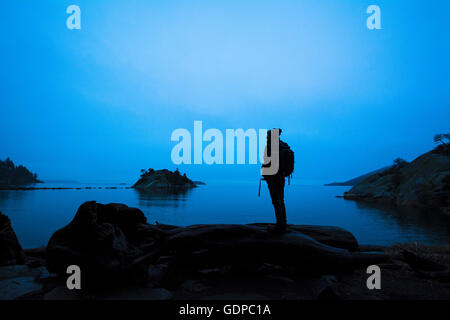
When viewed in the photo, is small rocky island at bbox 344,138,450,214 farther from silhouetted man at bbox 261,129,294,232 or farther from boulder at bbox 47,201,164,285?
boulder at bbox 47,201,164,285

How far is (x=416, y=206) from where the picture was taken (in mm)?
55781

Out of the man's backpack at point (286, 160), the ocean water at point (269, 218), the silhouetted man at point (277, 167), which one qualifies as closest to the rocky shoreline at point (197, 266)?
the silhouetted man at point (277, 167)

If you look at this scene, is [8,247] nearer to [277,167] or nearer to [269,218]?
[277,167]

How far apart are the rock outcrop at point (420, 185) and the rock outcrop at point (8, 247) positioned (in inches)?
2419

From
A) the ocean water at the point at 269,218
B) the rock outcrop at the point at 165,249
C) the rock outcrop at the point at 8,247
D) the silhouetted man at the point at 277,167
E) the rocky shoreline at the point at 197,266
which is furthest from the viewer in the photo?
the ocean water at the point at 269,218

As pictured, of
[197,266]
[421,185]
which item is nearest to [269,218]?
[197,266]

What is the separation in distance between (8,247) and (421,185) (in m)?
73.3

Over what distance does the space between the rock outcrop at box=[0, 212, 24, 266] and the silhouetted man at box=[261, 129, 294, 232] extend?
8230 mm

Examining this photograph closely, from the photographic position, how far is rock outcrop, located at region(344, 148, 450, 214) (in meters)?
51.0

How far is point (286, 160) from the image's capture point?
704 cm

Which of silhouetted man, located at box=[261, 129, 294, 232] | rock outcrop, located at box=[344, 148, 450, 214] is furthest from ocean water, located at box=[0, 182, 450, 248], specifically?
silhouetted man, located at box=[261, 129, 294, 232]

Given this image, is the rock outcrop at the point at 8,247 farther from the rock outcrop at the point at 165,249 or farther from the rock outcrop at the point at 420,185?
the rock outcrop at the point at 420,185

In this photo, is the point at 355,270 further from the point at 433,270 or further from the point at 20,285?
the point at 20,285

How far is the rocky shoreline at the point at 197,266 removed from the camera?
5.70 meters
